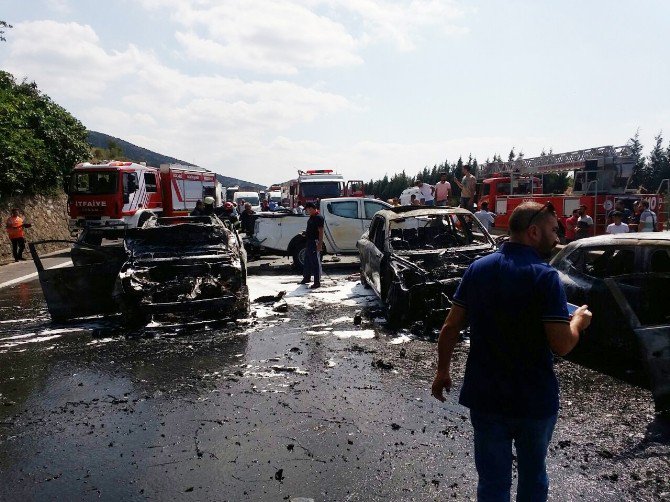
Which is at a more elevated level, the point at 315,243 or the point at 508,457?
Answer: the point at 315,243

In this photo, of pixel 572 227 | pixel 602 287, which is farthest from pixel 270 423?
pixel 572 227

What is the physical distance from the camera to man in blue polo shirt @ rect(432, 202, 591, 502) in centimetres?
245

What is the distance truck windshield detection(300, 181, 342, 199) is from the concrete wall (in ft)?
33.9

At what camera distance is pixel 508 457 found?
2.60 meters

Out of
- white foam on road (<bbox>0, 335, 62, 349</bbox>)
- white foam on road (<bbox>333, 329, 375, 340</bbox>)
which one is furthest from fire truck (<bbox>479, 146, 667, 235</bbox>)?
white foam on road (<bbox>0, 335, 62, 349</bbox>)

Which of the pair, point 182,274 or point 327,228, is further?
point 327,228

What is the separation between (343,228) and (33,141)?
15.2m

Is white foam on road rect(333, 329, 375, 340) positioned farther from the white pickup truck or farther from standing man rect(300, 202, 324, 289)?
the white pickup truck

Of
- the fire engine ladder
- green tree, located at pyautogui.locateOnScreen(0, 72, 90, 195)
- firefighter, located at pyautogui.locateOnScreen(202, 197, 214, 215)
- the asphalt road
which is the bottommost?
the asphalt road

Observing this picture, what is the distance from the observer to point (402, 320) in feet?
25.9

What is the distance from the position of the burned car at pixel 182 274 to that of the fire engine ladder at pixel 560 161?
51.5 feet

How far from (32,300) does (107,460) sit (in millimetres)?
8148

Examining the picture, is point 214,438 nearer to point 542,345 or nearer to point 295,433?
point 295,433

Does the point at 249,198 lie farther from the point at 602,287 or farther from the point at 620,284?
the point at 620,284
